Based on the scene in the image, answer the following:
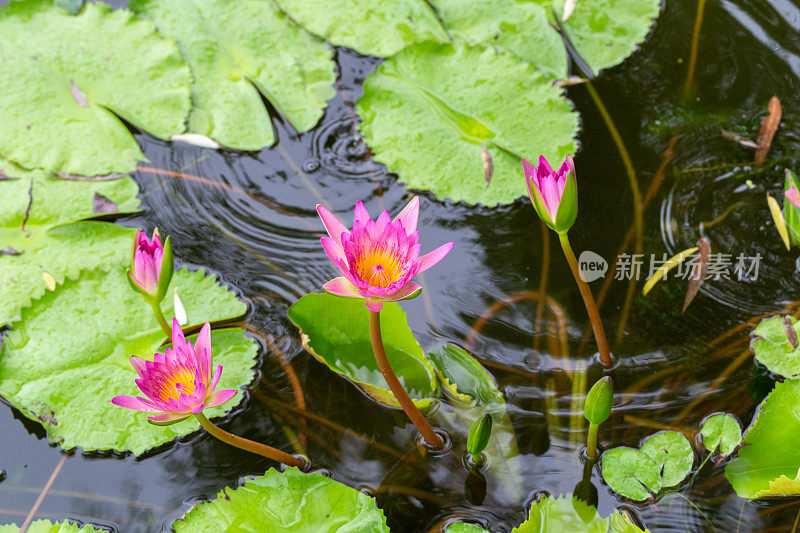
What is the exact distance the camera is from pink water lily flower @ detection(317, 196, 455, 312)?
1.36m

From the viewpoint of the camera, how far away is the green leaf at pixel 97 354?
1.69 metres

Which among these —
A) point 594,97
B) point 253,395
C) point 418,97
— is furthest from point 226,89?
point 594,97

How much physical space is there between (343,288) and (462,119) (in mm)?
1089

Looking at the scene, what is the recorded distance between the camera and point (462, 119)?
226cm

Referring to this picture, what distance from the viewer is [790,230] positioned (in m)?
2.06

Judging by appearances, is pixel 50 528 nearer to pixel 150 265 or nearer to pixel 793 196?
pixel 150 265

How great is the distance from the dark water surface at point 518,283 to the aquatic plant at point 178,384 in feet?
1.11

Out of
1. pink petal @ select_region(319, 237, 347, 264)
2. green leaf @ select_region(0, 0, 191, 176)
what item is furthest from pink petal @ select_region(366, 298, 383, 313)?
green leaf @ select_region(0, 0, 191, 176)

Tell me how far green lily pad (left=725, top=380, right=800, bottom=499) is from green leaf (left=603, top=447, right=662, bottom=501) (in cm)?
20

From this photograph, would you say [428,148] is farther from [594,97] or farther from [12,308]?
[12,308]

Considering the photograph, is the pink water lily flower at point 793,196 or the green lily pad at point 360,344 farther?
the pink water lily flower at point 793,196

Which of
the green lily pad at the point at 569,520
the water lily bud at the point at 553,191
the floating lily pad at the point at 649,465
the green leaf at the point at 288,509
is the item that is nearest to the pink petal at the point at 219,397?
the green leaf at the point at 288,509

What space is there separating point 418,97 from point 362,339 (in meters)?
0.98

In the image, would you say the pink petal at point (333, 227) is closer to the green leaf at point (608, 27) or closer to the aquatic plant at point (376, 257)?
the aquatic plant at point (376, 257)
